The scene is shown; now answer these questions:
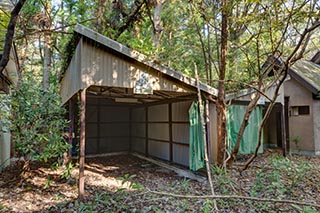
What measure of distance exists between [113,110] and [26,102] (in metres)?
6.33

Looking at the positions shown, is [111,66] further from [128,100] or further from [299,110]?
[299,110]

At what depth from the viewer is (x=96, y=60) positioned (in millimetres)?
5336

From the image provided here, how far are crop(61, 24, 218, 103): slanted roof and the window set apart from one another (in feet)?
21.7

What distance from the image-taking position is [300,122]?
33.4ft

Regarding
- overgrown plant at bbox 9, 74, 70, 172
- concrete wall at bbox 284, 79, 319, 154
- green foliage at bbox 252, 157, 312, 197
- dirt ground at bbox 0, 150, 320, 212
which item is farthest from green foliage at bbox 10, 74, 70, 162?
concrete wall at bbox 284, 79, 319, 154

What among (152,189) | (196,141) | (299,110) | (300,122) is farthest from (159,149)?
(299,110)

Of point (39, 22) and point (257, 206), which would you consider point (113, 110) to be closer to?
point (39, 22)

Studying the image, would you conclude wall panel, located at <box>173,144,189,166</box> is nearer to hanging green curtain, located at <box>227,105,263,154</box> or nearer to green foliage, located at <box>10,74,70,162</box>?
hanging green curtain, located at <box>227,105,263,154</box>

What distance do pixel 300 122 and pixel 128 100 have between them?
738 cm

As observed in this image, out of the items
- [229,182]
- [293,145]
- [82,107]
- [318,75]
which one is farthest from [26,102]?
[318,75]

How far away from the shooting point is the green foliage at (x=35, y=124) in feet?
19.1

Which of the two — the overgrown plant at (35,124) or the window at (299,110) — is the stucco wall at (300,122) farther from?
the overgrown plant at (35,124)

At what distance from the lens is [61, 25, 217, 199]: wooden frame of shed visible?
5.27 metres

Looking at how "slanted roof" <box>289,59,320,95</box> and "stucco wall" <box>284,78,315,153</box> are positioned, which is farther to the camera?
"stucco wall" <box>284,78,315,153</box>
